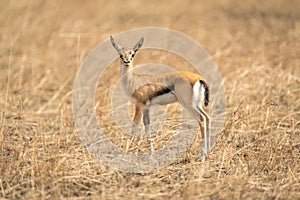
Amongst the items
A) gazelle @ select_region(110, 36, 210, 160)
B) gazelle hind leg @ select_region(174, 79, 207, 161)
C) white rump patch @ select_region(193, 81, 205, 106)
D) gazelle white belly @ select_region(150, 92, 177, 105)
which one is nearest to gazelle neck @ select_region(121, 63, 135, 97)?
gazelle @ select_region(110, 36, 210, 160)

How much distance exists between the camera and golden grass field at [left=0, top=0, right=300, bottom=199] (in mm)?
3908

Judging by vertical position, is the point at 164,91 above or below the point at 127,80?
below

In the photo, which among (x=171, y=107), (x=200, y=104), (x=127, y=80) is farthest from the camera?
(x=171, y=107)

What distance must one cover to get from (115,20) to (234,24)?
6.92 feet

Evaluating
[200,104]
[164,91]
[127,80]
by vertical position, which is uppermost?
[127,80]

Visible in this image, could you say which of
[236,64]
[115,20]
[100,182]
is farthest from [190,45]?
[100,182]

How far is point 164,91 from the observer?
4457 mm

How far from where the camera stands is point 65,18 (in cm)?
986

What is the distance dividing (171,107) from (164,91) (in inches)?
45.9

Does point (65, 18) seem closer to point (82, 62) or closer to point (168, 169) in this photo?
point (82, 62)

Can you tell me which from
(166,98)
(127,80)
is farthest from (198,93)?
(127,80)

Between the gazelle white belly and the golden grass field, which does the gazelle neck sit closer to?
the gazelle white belly

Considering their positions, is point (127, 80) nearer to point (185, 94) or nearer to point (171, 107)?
point (185, 94)

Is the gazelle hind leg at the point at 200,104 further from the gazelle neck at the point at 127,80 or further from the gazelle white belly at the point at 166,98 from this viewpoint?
the gazelle neck at the point at 127,80
